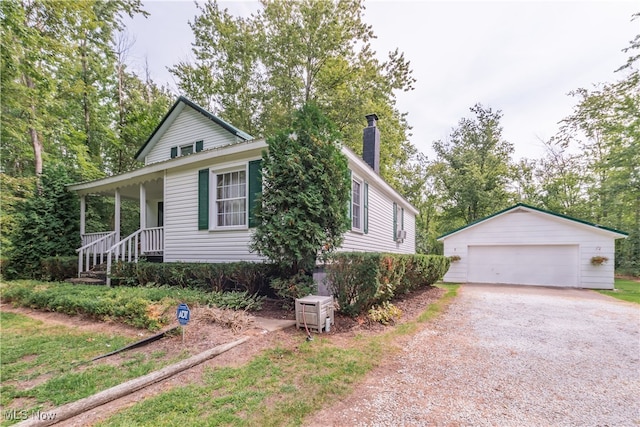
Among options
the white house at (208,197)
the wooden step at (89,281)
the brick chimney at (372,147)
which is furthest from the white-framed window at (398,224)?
the wooden step at (89,281)

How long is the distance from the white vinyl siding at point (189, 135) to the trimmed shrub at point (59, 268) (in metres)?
5.21

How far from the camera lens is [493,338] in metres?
4.80

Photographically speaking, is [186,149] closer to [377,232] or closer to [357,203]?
[357,203]

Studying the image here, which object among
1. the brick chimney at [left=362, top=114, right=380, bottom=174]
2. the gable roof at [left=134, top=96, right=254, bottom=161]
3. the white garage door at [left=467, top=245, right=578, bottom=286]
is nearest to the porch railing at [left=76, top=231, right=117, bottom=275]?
the gable roof at [left=134, top=96, right=254, bottom=161]

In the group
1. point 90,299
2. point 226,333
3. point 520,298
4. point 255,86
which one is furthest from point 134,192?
point 520,298

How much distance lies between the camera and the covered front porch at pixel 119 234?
8828mm

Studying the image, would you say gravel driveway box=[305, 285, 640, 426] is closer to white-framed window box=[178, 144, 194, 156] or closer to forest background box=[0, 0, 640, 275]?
forest background box=[0, 0, 640, 275]

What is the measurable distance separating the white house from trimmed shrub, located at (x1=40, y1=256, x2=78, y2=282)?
0.31 m

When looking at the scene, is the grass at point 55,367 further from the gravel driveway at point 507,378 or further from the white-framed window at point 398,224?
the white-framed window at point 398,224

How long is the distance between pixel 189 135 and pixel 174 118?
1.15 m

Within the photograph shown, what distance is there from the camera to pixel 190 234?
8.23 metres

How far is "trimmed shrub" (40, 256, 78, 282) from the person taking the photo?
9.19 metres

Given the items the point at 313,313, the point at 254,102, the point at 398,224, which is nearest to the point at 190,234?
the point at 313,313

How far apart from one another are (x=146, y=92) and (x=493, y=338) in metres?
24.0
